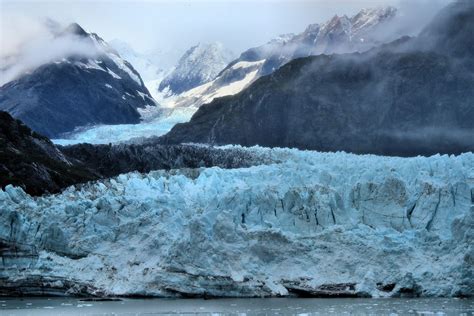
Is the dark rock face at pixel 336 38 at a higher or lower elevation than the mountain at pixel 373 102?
higher

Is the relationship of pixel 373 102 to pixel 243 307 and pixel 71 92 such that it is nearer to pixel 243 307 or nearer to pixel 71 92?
pixel 243 307

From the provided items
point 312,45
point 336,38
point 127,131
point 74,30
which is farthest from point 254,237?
point 312,45

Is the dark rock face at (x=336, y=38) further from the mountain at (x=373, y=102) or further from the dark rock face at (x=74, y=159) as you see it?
the dark rock face at (x=74, y=159)

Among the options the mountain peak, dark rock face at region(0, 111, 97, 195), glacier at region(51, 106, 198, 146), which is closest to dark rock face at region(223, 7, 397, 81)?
glacier at region(51, 106, 198, 146)

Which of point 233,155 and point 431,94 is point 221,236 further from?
point 431,94

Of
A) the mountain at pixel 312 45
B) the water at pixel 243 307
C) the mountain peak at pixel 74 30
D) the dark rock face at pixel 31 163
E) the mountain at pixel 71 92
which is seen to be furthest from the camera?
the mountain peak at pixel 74 30

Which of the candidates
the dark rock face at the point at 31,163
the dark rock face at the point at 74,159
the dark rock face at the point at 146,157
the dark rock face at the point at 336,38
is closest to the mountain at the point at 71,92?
the dark rock face at the point at 336,38

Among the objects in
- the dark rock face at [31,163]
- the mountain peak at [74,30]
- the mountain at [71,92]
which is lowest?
the dark rock face at [31,163]

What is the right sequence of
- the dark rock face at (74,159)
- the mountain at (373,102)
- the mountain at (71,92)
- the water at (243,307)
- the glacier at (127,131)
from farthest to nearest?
1. the mountain at (71,92)
2. the glacier at (127,131)
3. the mountain at (373,102)
4. the dark rock face at (74,159)
5. the water at (243,307)
